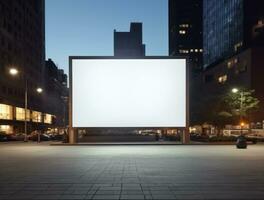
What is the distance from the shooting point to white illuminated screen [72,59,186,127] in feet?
163

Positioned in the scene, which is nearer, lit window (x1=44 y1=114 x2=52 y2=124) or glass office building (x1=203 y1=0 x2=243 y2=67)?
glass office building (x1=203 y1=0 x2=243 y2=67)

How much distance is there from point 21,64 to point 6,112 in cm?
2094

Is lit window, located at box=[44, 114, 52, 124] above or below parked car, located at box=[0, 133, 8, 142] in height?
above

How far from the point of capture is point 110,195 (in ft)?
41.4

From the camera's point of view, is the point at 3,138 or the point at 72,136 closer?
the point at 72,136

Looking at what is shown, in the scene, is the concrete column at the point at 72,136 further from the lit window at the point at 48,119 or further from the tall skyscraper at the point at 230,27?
the lit window at the point at 48,119

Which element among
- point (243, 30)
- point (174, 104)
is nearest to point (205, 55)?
point (243, 30)

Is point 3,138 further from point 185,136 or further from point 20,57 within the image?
point 20,57

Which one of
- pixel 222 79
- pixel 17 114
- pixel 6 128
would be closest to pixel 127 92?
pixel 6 128

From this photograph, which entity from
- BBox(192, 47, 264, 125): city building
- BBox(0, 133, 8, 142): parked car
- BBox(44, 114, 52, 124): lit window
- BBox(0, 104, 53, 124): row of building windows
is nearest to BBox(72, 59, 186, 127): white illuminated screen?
BBox(0, 133, 8, 142): parked car

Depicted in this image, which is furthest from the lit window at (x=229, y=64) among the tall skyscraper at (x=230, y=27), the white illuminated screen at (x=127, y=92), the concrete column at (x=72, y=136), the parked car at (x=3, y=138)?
the concrete column at (x=72, y=136)

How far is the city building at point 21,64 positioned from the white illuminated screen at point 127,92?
27470mm

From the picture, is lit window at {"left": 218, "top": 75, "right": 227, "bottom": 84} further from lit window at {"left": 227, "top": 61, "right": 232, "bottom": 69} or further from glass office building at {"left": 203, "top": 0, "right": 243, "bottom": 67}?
glass office building at {"left": 203, "top": 0, "right": 243, "bottom": 67}

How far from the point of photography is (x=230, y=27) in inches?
5458
